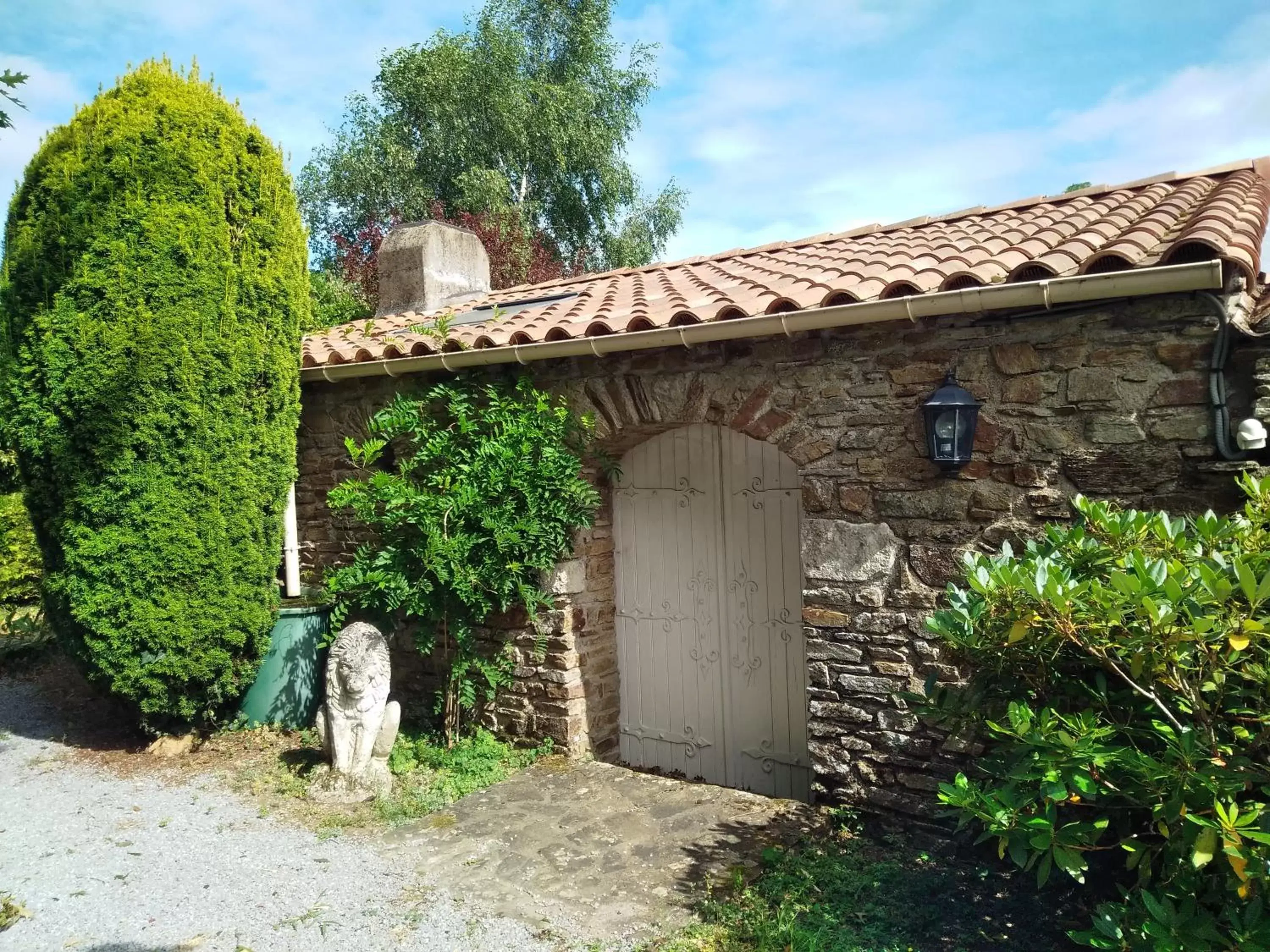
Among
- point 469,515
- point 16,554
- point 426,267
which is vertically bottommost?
point 16,554

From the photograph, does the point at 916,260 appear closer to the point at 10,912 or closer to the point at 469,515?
the point at 469,515

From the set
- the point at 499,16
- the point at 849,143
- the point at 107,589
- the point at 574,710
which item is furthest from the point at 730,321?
the point at 499,16

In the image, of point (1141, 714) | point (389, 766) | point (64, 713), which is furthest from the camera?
point (64, 713)

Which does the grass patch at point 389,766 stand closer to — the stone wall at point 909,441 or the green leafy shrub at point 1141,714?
the stone wall at point 909,441

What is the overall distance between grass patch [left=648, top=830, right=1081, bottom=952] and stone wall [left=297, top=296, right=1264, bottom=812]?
0.48m

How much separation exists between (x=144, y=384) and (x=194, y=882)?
2.84 metres

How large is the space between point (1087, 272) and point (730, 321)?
60.4 inches

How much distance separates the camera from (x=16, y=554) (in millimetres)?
8086

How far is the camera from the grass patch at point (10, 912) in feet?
11.2

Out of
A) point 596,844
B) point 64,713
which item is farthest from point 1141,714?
point 64,713

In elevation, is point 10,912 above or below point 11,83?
below

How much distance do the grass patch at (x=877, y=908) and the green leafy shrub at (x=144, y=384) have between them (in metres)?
3.58

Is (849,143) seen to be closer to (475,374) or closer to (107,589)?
(475,374)

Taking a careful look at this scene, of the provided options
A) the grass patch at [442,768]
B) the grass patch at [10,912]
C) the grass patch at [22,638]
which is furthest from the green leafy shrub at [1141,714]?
the grass patch at [22,638]
